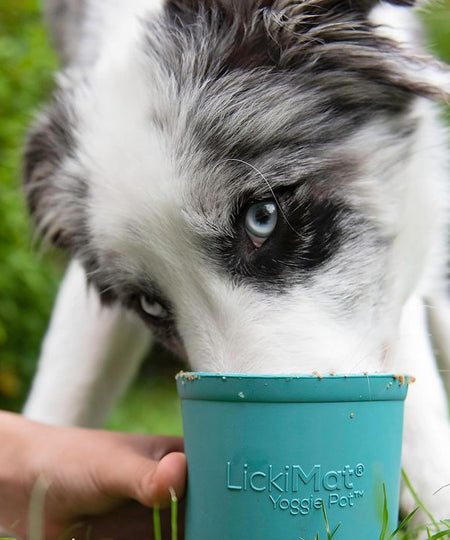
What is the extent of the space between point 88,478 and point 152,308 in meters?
0.63

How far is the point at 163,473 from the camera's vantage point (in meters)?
1.49

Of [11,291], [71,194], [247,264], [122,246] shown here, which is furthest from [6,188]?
[247,264]

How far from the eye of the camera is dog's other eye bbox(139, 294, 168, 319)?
2.17m

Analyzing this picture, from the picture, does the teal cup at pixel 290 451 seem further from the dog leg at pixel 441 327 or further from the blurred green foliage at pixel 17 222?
the blurred green foliage at pixel 17 222

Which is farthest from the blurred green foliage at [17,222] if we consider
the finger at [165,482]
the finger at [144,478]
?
the finger at [165,482]

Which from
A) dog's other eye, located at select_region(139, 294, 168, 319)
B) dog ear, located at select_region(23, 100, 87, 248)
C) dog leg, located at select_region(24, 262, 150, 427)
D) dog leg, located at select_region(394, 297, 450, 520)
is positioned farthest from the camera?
dog leg, located at select_region(24, 262, 150, 427)

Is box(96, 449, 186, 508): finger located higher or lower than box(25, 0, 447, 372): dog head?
lower

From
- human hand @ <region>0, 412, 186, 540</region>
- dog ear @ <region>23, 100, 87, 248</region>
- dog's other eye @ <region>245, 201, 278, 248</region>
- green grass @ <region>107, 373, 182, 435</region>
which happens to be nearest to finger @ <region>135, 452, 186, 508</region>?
human hand @ <region>0, 412, 186, 540</region>

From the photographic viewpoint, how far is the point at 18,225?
4.27m

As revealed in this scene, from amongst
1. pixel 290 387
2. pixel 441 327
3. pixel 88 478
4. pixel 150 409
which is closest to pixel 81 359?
pixel 441 327

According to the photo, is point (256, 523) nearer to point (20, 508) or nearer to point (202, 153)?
point (20, 508)

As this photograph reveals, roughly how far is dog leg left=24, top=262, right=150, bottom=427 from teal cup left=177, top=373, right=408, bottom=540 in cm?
154

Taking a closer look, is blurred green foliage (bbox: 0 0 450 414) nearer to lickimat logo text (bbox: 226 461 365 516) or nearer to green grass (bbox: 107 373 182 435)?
green grass (bbox: 107 373 182 435)

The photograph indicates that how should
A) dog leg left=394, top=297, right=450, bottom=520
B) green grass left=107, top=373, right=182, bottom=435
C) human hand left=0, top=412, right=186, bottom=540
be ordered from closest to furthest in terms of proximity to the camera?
human hand left=0, top=412, right=186, bottom=540
dog leg left=394, top=297, right=450, bottom=520
green grass left=107, top=373, right=182, bottom=435
